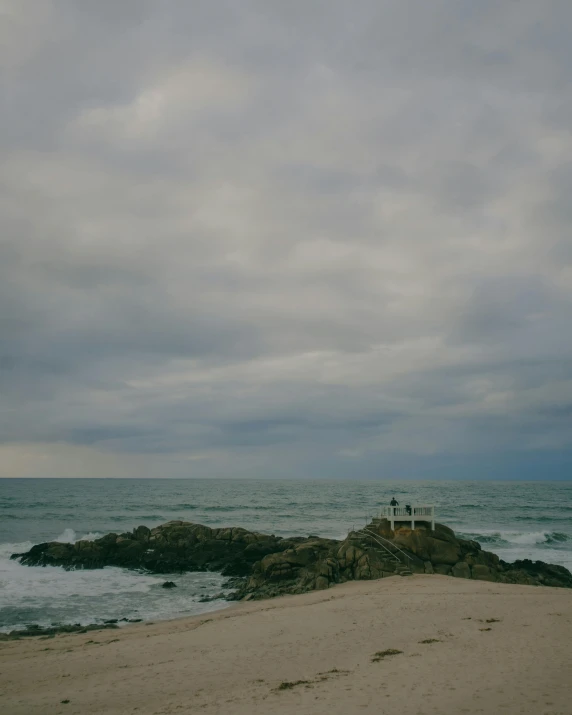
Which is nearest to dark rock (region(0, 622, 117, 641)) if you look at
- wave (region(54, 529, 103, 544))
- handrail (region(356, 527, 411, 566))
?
handrail (region(356, 527, 411, 566))

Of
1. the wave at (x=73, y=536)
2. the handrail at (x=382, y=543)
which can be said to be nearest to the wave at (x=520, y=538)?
the handrail at (x=382, y=543)

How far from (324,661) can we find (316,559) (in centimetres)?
1701

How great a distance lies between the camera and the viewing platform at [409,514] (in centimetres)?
3178

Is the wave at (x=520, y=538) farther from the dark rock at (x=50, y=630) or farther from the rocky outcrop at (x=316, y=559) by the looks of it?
the dark rock at (x=50, y=630)

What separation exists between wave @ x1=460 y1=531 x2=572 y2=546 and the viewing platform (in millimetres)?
19492

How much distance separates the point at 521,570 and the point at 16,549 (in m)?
37.1

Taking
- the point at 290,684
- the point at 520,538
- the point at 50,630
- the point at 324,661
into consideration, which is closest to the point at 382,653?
the point at 324,661

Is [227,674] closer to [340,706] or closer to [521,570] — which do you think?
[340,706]

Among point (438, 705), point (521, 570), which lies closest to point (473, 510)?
point (521, 570)

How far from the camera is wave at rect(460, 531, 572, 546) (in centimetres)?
4897

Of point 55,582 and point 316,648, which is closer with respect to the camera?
point 316,648

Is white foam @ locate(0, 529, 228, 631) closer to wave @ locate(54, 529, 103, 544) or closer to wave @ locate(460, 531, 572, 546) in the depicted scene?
wave @ locate(54, 529, 103, 544)

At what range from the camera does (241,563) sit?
113 feet

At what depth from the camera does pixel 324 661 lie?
14.0 metres
